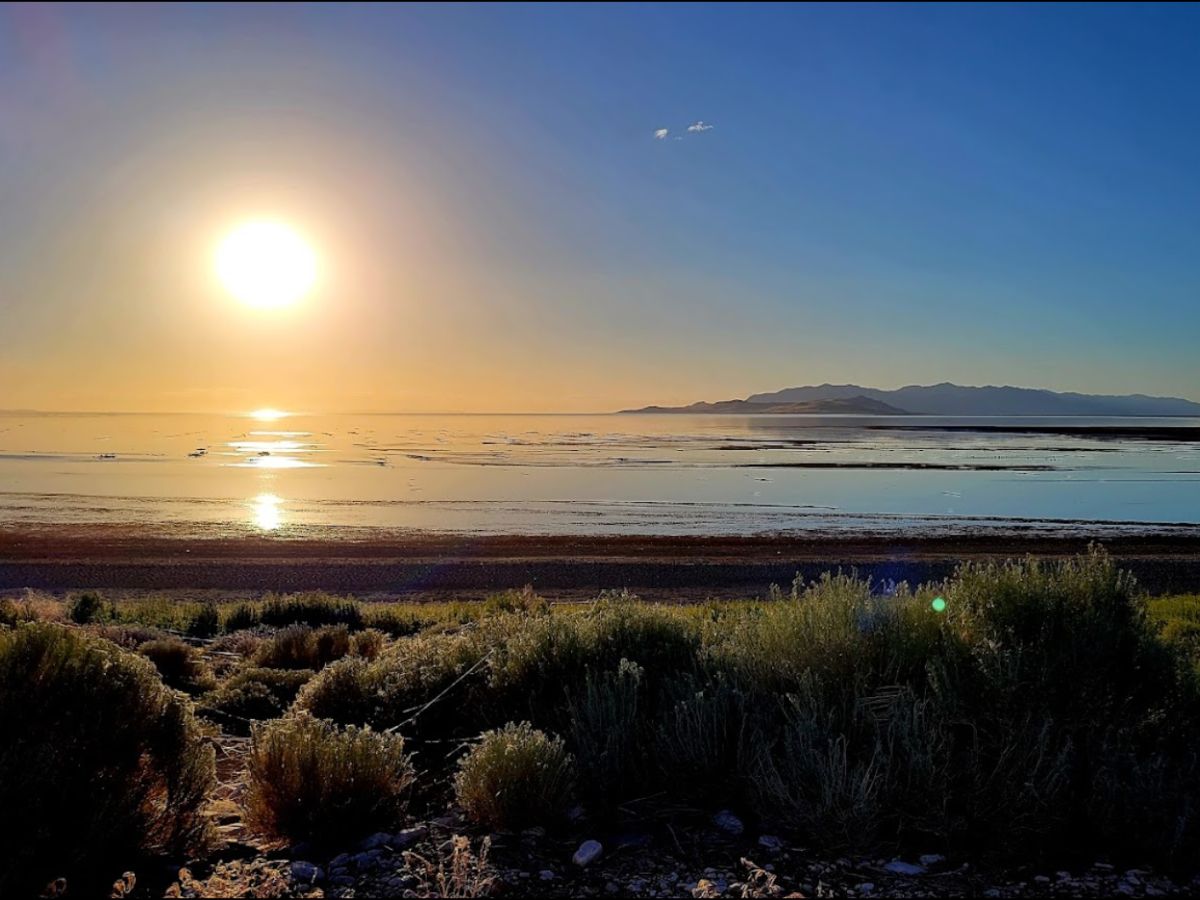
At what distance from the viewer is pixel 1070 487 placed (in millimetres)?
44031

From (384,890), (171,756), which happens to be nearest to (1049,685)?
(384,890)

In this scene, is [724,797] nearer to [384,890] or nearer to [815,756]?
Result: [815,756]

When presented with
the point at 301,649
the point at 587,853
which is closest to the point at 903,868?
the point at 587,853

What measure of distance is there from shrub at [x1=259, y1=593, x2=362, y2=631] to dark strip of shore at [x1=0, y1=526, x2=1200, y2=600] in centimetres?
434

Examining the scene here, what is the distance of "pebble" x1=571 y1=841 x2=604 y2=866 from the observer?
414 centimetres

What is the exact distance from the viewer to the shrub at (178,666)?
8.12 meters

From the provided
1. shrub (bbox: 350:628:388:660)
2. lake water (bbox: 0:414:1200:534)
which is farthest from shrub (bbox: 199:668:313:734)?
lake water (bbox: 0:414:1200:534)

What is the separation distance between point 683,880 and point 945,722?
1.63m

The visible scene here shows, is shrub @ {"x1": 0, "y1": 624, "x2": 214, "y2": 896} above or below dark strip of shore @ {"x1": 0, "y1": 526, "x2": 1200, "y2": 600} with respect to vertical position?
above

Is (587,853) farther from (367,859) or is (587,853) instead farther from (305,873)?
(305,873)

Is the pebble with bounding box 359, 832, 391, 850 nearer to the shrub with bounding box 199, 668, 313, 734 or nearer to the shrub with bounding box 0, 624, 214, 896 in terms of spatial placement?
the shrub with bounding box 0, 624, 214, 896

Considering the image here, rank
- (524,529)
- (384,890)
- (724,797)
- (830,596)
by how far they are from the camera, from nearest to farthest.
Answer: (384,890)
(724,797)
(830,596)
(524,529)

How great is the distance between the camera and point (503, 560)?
76.0ft

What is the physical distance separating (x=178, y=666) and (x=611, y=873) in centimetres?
595
